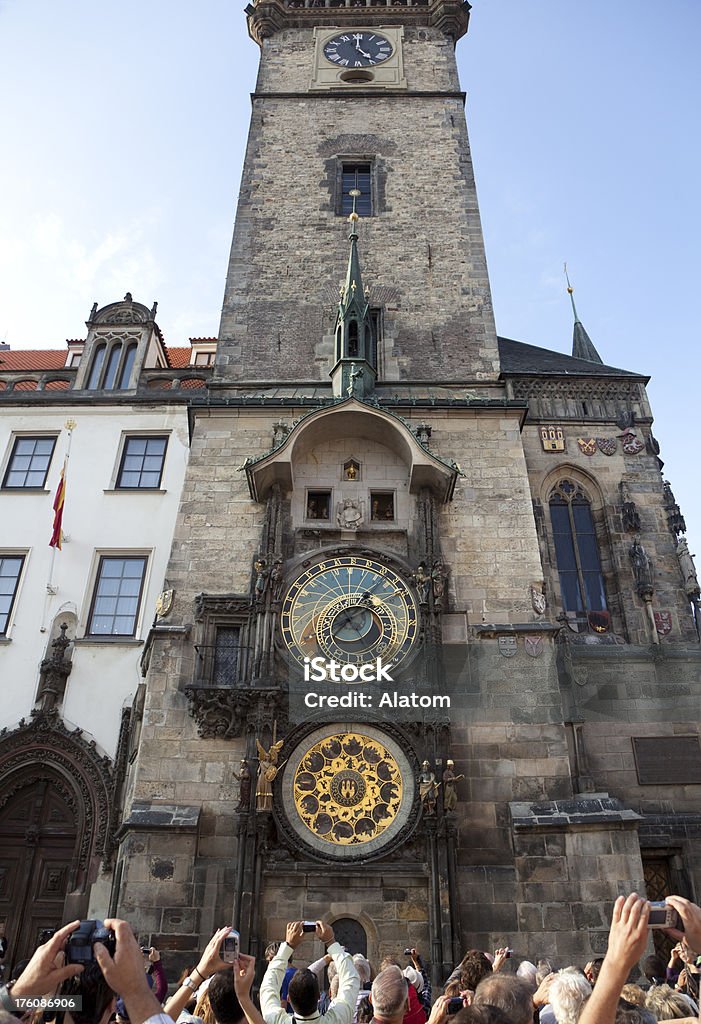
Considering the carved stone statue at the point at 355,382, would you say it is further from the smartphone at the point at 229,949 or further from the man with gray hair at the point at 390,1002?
the smartphone at the point at 229,949

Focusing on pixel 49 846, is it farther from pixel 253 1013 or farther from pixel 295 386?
pixel 253 1013

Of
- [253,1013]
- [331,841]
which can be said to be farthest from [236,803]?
[253,1013]

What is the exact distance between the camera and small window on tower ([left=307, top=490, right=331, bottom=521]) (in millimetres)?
12422

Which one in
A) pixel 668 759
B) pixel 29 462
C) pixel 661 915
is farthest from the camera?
pixel 29 462

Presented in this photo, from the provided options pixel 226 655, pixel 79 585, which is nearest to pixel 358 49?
pixel 79 585

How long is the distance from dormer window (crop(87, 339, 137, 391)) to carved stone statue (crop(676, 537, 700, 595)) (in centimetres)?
1128

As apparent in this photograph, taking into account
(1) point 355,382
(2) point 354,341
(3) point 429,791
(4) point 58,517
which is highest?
(2) point 354,341

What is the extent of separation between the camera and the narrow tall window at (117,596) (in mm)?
13391

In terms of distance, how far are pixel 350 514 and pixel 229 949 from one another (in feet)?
31.6

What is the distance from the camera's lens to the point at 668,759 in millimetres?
11320

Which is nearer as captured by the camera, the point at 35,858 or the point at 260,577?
the point at 260,577

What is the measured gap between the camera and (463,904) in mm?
9273

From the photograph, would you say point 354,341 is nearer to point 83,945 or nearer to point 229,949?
point 229,949

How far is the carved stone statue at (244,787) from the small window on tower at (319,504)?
408 centimetres
